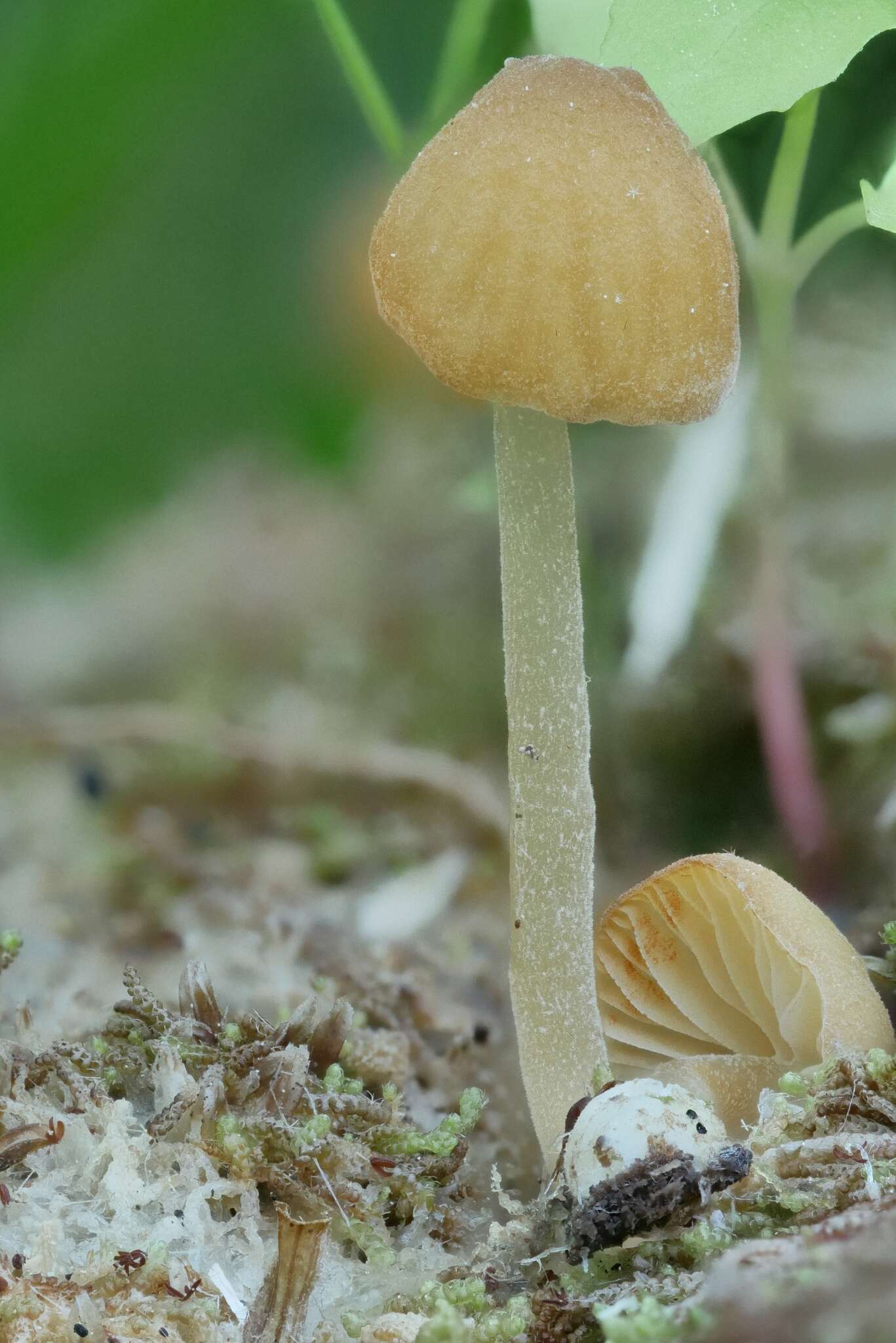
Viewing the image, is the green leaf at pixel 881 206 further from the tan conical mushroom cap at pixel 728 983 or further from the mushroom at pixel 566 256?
the tan conical mushroom cap at pixel 728 983

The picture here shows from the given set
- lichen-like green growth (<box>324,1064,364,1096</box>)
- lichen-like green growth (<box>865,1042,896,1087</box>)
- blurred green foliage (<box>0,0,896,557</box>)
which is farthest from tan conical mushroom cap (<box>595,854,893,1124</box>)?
blurred green foliage (<box>0,0,896,557</box>)

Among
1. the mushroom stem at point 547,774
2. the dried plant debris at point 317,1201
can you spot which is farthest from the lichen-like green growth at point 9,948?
the mushroom stem at point 547,774

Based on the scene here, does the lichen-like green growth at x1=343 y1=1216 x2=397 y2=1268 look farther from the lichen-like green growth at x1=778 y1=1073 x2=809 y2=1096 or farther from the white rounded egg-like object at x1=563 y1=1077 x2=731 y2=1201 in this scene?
the lichen-like green growth at x1=778 y1=1073 x2=809 y2=1096

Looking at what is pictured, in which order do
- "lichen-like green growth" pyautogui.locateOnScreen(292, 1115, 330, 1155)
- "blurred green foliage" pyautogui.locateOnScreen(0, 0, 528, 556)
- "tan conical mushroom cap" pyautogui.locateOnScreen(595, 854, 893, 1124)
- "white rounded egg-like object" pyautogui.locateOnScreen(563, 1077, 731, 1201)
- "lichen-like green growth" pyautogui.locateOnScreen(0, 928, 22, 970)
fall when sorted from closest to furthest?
"white rounded egg-like object" pyautogui.locateOnScreen(563, 1077, 731, 1201), "lichen-like green growth" pyautogui.locateOnScreen(292, 1115, 330, 1155), "tan conical mushroom cap" pyautogui.locateOnScreen(595, 854, 893, 1124), "lichen-like green growth" pyautogui.locateOnScreen(0, 928, 22, 970), "blurred green foliage" pyautogui.locateOnScreen(0, 0, 528, 556)

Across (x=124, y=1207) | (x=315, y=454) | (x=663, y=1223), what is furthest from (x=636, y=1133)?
(x=315, y=454)

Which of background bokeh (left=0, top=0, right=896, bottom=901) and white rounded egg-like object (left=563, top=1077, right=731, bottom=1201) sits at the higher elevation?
background bokeh (left=0, top=0, right=896, bottom=901)

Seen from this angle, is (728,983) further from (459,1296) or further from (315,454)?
(315,454)
